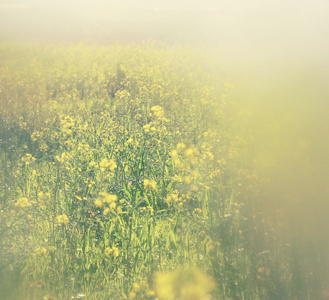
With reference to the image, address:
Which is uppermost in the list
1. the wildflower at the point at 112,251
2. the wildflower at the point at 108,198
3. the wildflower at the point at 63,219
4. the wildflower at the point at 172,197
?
the wildflower at the point at 108,198

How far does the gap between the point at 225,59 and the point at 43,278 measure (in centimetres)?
274

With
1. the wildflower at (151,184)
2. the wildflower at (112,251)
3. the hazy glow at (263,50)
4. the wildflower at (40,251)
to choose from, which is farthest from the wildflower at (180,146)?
the wildflower at (40,251)

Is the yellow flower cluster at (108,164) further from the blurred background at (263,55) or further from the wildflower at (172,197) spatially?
the blurred background at (263,55)

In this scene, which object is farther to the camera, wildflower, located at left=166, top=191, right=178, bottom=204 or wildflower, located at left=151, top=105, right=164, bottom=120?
wildflower, located at left=151, top=105, right=164, bottom=120

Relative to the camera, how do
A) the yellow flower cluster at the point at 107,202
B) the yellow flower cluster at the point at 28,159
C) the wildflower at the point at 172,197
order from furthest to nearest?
the yellow flower cluster at the point at 28,159, the wildflower at the point at 172,197, the yellow flower cluster at the point at 107,202

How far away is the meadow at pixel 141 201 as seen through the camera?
2.60 meters

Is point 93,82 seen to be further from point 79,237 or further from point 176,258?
point 176,258

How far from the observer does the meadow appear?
2.60m

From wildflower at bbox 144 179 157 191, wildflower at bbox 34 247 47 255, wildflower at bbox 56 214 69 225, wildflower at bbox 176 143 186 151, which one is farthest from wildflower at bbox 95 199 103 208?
wildflower at bbox 176 143 186 151

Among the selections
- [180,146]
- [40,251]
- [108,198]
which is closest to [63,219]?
[40,251]

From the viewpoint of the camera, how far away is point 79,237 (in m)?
2.76

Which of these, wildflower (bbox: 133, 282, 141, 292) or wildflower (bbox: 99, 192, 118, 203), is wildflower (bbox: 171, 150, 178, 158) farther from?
wildflower (bbox: 133, 282, 141, 292)

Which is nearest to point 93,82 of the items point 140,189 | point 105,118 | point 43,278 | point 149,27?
point 105,118

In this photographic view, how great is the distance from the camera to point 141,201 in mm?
2885
